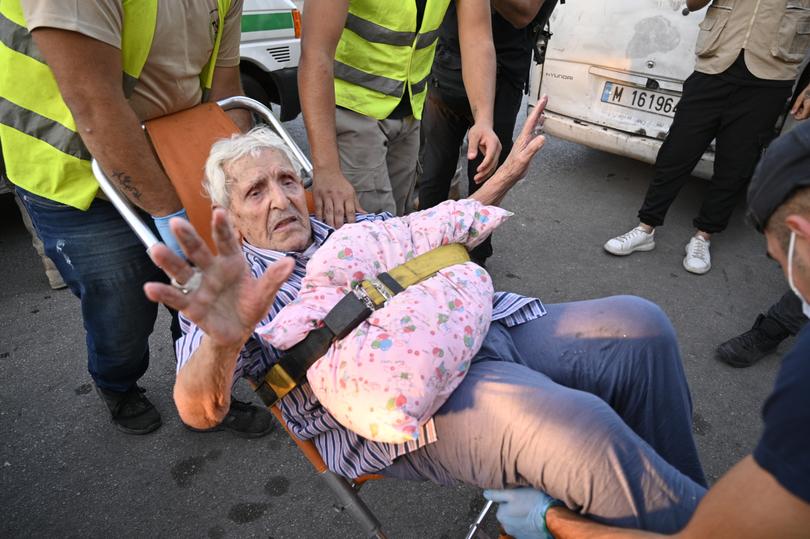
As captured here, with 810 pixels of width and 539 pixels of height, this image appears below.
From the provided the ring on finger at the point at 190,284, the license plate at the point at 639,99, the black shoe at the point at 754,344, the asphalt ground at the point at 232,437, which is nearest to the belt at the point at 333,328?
the ring on finger at the point at 190,284

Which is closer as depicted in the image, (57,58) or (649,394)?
(57,58)

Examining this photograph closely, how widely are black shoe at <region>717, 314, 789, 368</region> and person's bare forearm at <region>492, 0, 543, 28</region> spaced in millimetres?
1992

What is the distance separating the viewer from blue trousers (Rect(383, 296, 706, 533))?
115 cm

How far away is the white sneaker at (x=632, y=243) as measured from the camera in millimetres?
3719

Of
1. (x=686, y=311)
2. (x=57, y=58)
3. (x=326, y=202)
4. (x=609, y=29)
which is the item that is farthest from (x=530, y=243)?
(x=57, y=58)

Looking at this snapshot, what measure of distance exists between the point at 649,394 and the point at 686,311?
201 centimetres

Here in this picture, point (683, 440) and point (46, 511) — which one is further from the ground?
point (683, 440)

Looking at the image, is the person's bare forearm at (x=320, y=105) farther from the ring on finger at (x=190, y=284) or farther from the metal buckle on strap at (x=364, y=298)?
the ring on finger at (x=190, y=284)

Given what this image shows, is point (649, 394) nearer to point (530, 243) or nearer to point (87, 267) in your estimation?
point (87, 267)

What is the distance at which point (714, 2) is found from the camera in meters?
3.09

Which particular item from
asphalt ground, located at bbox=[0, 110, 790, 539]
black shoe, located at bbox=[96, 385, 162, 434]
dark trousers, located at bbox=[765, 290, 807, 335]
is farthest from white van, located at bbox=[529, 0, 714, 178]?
black shoe, located at bbox=[96, 385, 162, 434]

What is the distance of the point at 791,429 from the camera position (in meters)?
0.78

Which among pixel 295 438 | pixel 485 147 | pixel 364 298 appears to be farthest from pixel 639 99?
pixel 295 438

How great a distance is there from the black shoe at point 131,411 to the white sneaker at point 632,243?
305 cm
